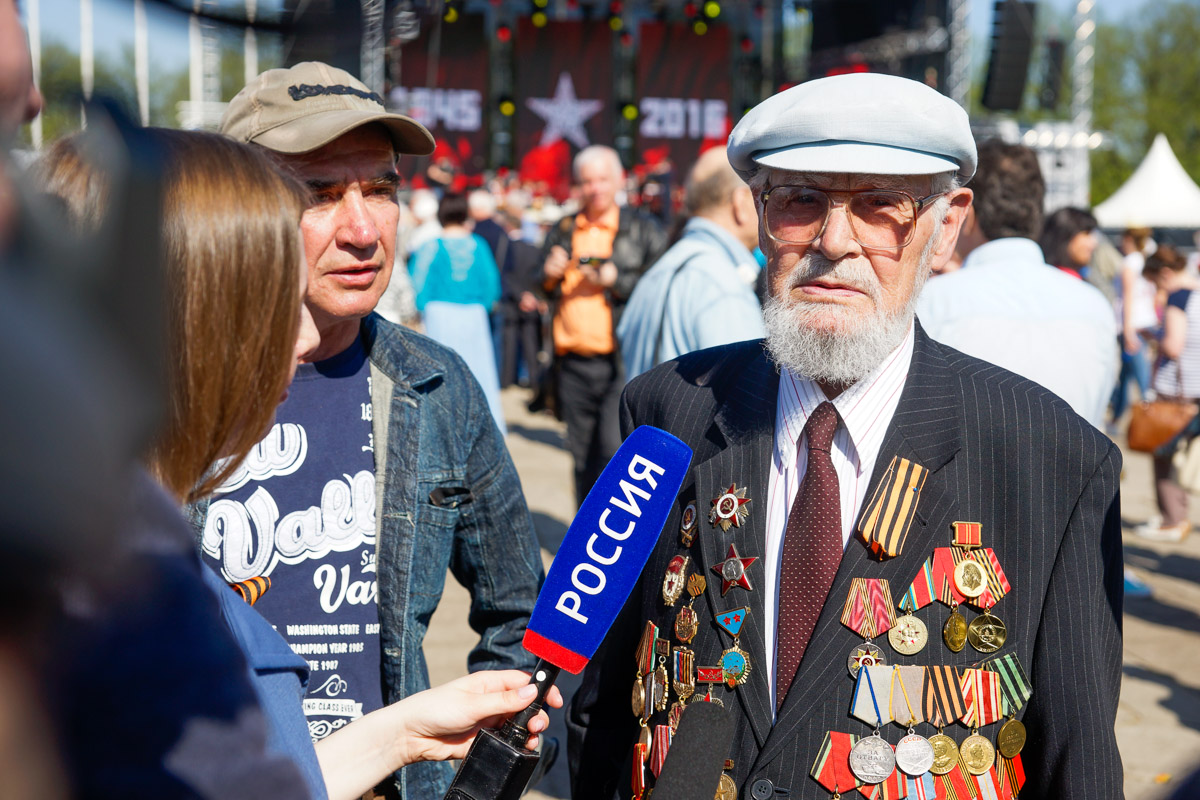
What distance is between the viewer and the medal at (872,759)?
62.0 inches

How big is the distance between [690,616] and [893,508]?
363mm

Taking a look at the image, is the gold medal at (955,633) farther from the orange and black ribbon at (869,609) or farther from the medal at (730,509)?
the medal at (730,509)

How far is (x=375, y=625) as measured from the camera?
6.79 ft

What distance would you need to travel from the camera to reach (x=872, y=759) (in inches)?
62.3

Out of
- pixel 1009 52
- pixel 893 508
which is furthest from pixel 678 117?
pixel 893 508

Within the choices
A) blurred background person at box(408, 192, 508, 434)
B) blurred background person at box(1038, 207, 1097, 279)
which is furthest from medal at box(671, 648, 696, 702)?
blurred background person at box(408, 192, 508, 434)

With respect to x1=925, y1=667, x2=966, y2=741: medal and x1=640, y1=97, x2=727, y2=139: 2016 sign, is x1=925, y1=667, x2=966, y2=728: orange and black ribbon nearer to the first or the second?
x1=925, y1=667, x2=966, y2=741: medal

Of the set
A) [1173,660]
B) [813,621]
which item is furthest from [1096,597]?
[1173,660]

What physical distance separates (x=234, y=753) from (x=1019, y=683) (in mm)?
1226

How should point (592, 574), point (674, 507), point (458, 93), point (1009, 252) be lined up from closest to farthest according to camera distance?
point (592, 574)
point (674, 507)
point (1009, 252)
point (458, 93)

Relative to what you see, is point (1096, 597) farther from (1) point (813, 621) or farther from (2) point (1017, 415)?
(1) point (813, 621)

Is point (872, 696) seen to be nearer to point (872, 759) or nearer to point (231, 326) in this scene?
point (872, 759)

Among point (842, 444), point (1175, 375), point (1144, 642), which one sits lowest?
point (1144, 642)

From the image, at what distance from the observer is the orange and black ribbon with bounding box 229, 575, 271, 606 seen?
1.99 m
